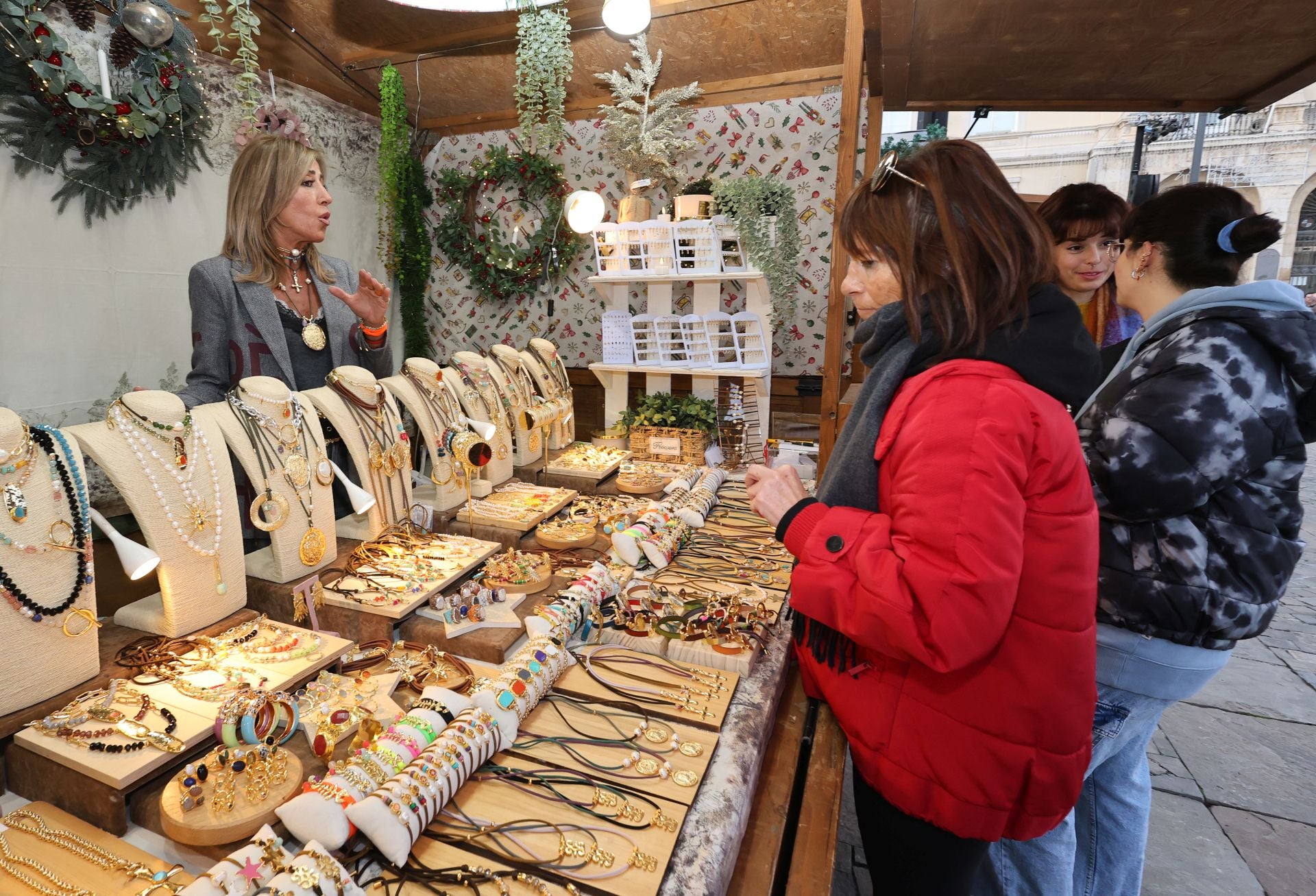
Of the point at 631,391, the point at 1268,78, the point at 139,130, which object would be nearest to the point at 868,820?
the point at 1268,78

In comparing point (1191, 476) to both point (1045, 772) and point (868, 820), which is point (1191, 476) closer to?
point (1045, 772)

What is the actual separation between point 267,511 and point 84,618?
1.52 feet

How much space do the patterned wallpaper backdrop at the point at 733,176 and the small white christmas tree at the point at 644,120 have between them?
296mm

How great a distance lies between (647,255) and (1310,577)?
4722mm

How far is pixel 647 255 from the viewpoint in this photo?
3420 millimetres

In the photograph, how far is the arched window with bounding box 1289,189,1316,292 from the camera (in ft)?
33.7

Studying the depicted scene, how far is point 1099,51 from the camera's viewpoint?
2023 mm

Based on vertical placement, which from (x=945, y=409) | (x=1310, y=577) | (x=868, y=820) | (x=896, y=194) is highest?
(x=896, y=194)

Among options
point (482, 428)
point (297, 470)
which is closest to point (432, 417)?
point (482, 428)

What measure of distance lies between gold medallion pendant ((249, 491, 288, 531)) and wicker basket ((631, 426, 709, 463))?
1.77 m

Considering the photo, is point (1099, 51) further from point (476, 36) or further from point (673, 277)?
point (476, 36)

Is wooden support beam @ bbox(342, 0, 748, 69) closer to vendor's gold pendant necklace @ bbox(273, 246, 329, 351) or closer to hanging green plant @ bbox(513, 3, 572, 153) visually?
hanging green plant @ bbox(513, 3, 572, 153)

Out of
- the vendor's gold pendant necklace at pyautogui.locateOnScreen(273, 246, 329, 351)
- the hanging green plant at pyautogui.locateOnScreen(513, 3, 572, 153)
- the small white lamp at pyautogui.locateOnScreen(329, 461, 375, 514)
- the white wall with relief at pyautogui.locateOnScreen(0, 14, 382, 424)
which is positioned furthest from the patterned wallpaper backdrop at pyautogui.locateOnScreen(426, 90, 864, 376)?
the small white lamp at pyautogui.locateOnScreen(329, 461, 375, 514)

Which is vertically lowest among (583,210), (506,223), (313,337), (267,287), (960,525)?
(960,525)
